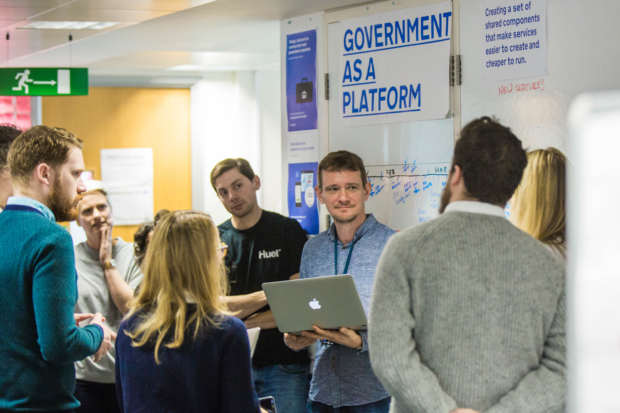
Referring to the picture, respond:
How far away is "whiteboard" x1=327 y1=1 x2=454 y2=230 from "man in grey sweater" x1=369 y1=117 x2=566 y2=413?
145cm

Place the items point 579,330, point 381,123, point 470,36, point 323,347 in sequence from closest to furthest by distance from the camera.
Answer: point 579,330 < point 323,347 < point 470,36 < point 381,123

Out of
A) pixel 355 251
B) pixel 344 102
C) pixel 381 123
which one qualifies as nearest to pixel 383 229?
pixel 355 251

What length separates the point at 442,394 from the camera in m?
1.43

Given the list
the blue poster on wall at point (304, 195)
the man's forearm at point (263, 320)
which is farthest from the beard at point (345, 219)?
the blue poster on wall at point (304, 195)

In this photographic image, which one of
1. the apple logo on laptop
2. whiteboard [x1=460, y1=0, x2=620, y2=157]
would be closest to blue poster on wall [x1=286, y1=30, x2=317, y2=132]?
whiteboard [x1=460, y1=0, x2=620, y2=157]

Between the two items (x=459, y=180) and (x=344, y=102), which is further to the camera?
(x=344, y=102)

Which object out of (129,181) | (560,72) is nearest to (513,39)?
(560,72)

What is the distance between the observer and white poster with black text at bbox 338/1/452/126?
290 centimetres

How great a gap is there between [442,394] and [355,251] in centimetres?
113

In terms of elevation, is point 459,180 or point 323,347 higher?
point 459,180

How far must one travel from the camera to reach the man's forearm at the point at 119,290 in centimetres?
265

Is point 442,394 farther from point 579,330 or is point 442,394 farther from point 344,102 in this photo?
point 344,102

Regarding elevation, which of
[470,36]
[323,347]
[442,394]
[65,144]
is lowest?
[323,347]

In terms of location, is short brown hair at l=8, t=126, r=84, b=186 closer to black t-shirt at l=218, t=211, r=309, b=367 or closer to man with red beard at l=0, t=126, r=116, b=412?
man with red beard at l=0, t=126, r=116, b=412
